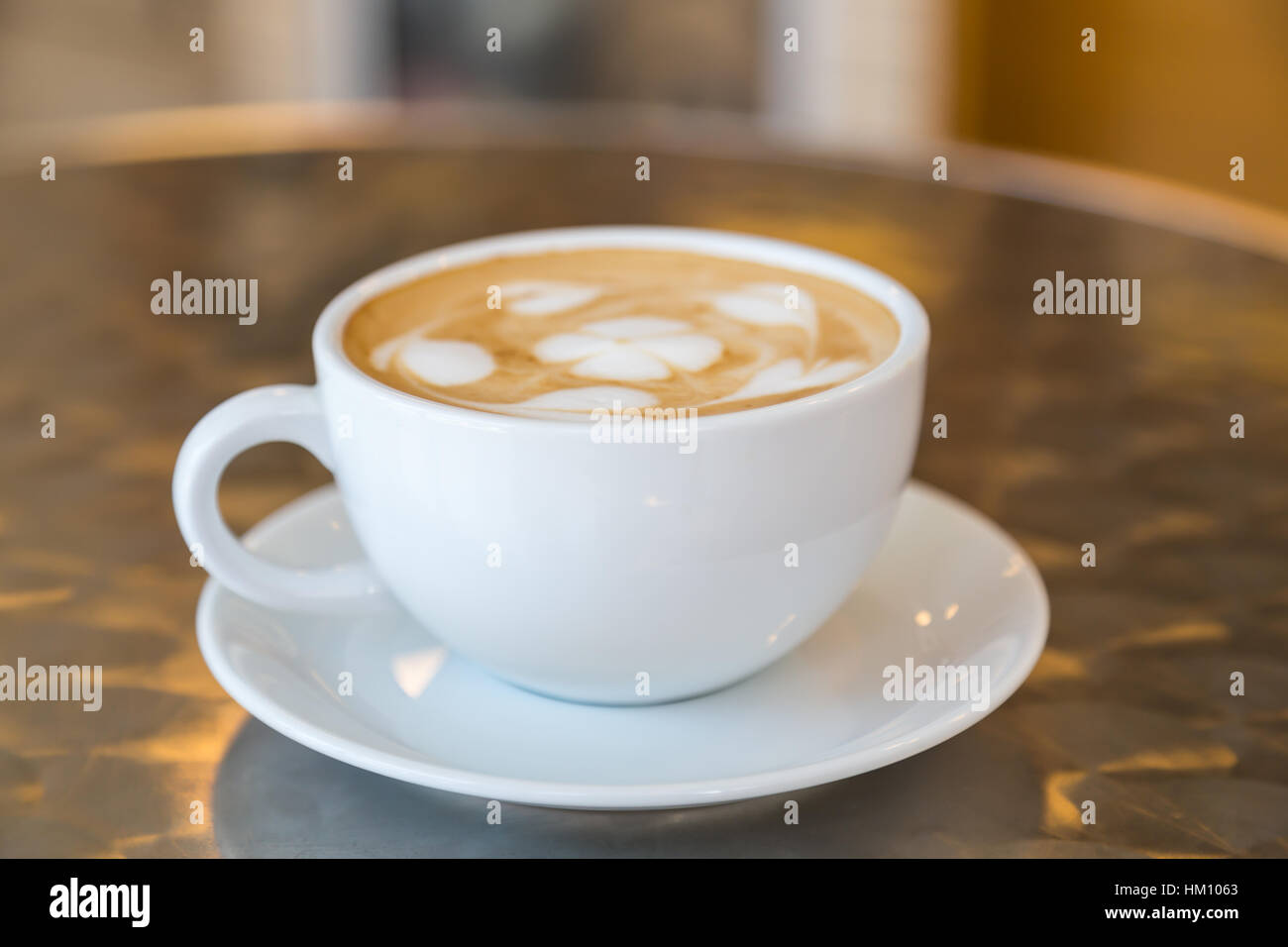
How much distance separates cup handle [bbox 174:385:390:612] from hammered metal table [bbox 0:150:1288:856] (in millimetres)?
71

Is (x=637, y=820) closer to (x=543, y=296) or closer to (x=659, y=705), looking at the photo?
(x=659, y=705)

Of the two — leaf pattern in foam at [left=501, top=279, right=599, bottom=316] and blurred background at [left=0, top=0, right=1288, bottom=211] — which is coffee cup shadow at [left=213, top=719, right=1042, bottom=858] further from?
blurred background at [left=0, top=0, right=1288, bottom=211]

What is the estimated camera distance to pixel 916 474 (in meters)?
0.99

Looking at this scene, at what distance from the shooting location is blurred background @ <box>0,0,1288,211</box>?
165 cm

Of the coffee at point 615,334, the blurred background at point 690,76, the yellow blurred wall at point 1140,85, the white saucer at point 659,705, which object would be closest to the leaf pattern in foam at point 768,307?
the coffee at point 615,334

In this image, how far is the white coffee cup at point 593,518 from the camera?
0.61 meters

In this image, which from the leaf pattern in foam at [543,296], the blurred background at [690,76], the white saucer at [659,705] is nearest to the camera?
the white saucer at [659,705]

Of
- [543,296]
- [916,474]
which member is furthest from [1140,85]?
[543,296]

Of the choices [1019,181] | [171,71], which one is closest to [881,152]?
[1019,181]

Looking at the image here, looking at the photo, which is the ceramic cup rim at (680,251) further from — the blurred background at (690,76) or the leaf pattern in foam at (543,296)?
the blurred background at (690,76)

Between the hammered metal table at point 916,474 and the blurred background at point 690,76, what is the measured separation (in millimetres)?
151

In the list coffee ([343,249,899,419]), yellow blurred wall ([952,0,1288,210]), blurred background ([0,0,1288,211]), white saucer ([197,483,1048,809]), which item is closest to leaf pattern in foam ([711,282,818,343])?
coffee ([343,249,899,419])

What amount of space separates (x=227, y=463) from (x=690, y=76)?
8.20ft
